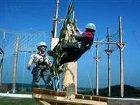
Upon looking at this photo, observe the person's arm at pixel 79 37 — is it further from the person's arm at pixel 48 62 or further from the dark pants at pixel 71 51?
the person's arm at pixel 48 62

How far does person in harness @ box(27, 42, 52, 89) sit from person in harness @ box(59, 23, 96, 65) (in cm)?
103

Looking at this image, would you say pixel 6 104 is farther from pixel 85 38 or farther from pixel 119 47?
pixel 119 47

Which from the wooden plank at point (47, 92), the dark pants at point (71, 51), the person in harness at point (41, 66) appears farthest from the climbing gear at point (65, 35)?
the person in harness at point (41, 66)

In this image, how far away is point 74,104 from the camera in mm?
9234

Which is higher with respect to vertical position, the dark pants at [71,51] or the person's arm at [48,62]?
the dark pants at [71,51]

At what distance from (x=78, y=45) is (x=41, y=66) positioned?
68.8 inches

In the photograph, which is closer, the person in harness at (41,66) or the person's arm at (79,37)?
the person's arm at (79,37)

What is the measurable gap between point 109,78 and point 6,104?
18.2 m

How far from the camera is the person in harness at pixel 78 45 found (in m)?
9.00

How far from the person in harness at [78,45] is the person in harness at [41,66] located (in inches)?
40.4

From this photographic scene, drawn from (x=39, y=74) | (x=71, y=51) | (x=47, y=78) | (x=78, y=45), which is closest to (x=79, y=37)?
(x=78, y=45)

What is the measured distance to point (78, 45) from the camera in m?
9.03

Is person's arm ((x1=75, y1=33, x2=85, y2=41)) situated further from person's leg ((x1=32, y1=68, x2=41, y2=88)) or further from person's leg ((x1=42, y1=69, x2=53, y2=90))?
person's leg ((x1=32, y1=68, x2=41, y2=88))

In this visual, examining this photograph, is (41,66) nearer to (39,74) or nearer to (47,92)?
(39,74)
